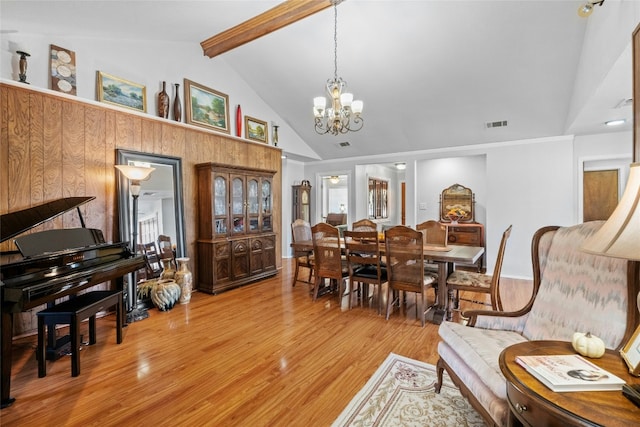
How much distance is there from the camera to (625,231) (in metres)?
0.99

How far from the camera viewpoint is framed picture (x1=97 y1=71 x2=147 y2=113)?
353cm

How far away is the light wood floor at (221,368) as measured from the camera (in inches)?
73.1

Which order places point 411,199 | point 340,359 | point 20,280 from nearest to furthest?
point 20,280 → point 340,359 → point 411,199

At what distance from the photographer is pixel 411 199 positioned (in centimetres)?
631

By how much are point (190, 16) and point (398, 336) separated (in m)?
4.28

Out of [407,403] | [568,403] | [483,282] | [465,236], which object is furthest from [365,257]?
[465,236]

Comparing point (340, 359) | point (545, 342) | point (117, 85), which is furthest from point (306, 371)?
point (117, 85)

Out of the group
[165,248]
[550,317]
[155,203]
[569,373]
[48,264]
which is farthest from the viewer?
[165,248]

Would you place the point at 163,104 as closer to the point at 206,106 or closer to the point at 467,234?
the point at 206,106

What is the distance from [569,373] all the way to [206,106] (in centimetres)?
505

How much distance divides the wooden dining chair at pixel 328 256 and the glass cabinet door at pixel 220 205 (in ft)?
5.12

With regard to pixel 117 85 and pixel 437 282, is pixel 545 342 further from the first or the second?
pixel 117 85

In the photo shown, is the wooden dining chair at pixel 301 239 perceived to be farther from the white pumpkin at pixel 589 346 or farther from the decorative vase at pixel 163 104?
the white pumpkin at pixel 589 346

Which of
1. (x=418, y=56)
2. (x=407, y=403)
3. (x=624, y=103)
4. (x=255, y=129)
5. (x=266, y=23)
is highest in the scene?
(x=266, y=23)
